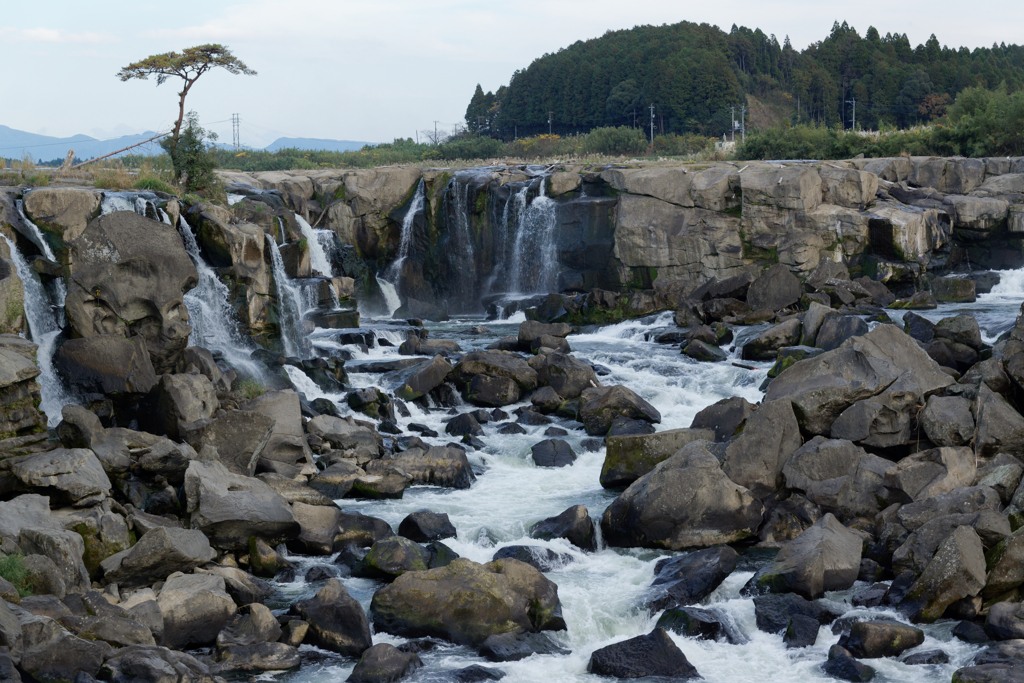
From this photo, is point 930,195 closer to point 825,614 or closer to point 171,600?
point 825,614

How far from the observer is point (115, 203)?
63.4ft

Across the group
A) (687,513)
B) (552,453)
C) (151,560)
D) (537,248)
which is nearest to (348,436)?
(552,453)

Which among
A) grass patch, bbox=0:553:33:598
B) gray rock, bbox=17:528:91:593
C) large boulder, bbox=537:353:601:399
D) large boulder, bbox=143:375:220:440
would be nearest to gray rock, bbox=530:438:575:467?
large boulder, bbox=537:353:601:399

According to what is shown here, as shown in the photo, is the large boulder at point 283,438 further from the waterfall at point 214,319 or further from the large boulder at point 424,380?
the large boulder at point 424,380

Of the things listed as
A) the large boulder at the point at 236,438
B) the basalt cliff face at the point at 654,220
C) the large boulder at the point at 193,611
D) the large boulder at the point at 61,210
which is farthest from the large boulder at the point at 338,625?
the basalt cliff face at the point at 654,220

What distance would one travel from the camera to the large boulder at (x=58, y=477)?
11.0m

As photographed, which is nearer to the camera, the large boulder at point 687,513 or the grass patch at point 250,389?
the large boulder at point 687,513

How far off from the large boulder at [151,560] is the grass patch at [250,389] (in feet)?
23.3

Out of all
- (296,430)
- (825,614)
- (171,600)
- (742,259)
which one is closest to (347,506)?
(296,430)

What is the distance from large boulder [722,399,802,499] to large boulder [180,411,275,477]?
713 cm

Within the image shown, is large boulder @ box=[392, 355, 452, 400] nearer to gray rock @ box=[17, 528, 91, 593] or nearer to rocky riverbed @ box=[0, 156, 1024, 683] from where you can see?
rocky riverbed @ box=[0, 156, 1024, 683]

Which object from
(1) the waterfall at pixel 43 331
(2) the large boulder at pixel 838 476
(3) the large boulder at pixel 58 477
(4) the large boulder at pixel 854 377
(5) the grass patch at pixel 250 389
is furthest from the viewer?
(5) the grass patch at pixel 250 389

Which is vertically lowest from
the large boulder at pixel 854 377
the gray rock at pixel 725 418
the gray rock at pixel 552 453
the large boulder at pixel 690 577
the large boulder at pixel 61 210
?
the large boulder at pixel 690 577

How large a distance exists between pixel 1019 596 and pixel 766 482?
3806mm
